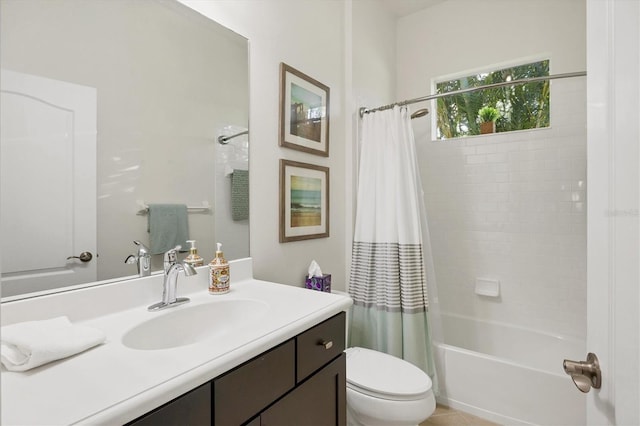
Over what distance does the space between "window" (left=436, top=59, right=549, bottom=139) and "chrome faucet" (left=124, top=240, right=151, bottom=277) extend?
2.37 meters

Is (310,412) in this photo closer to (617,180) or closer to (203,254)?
(203,254)

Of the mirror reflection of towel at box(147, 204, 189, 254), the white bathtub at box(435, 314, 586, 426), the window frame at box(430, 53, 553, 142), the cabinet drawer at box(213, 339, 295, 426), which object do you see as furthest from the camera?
the window frame at box(430, 53, 553, 142)

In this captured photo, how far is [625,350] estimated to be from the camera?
523 millimetres

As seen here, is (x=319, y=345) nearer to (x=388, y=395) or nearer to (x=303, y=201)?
(x=388, y=395)

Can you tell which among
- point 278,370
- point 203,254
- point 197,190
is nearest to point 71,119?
point 197,190

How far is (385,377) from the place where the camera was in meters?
1.48

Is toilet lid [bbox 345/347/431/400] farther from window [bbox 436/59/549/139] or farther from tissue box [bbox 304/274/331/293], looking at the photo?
window [bbox 436/59/549/139]

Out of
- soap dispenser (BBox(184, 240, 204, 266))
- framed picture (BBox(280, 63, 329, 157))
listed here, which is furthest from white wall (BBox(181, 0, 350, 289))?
soap dispenser (BBox(184, 240, 204, 266))

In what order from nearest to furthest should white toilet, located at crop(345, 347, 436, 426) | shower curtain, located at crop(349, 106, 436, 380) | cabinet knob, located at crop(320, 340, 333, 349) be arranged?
1. cabinet knob, located at crop(320, 340, 333, 349)
2. white toilet, located at crop(345, 347, 436, 426)
3. shower curtain, located at crop(349, 106, 436, 380)

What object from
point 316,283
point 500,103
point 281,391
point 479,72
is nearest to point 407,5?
point 479,72

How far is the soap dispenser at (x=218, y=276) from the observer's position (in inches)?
50.4

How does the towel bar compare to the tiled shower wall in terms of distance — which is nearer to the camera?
the towel bar

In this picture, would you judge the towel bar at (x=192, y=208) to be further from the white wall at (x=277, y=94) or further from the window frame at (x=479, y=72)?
the window frame at (x=479, y=72)

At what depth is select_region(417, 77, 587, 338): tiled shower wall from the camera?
88.0 inches
